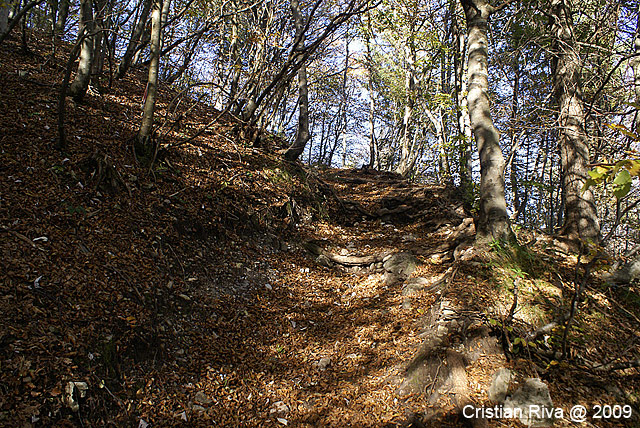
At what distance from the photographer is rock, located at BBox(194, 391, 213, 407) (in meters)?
2.97

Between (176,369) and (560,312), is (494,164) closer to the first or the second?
(560,312)

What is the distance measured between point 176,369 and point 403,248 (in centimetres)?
436

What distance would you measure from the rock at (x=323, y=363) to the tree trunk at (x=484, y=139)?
258 cm

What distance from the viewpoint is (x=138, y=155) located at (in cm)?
499

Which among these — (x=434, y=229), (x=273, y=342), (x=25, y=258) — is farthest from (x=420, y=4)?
(x=25, y=258)

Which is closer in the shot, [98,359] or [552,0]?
[98,359]

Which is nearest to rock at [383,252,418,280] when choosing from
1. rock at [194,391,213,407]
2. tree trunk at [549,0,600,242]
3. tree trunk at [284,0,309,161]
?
tree trunk at [549,0,600,242]

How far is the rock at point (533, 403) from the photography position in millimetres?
2557

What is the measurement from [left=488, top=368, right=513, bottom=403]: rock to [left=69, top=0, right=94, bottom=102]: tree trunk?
720 cm

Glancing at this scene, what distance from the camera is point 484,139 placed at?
4520 mm

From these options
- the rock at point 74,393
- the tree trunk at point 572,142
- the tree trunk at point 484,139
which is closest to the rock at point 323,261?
the tree trunk at point 484,139

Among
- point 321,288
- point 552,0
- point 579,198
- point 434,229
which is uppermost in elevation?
point 552,0

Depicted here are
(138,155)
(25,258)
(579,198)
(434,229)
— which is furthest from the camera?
(434,229)

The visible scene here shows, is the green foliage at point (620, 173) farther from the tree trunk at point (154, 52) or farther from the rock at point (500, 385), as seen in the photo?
the tree trunk at point (154, 52)
